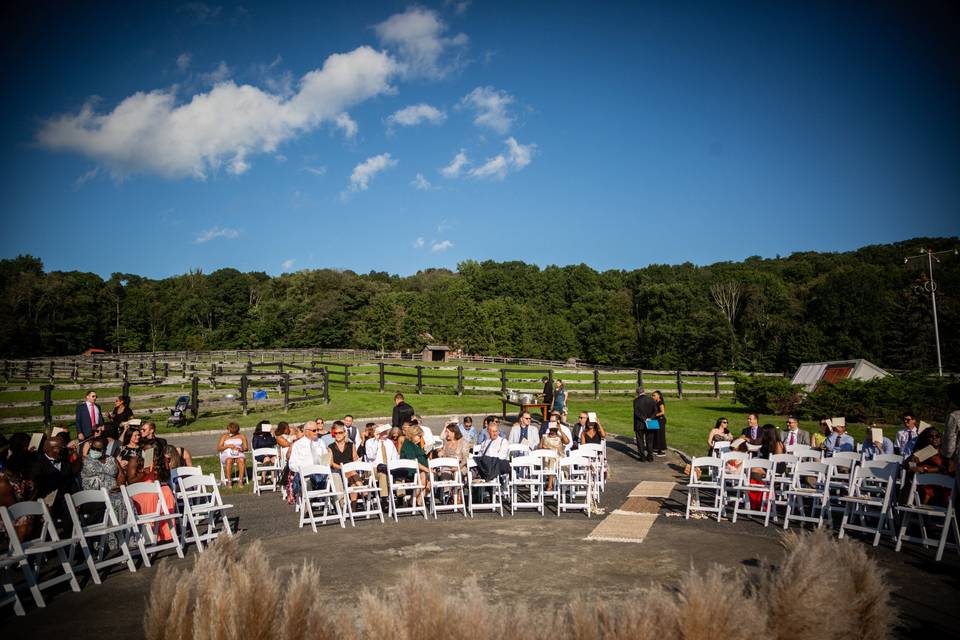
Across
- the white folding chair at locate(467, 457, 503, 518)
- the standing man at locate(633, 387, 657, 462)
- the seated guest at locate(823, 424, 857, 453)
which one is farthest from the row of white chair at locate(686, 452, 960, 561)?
the standing man at locate(633, 387, 657, 462)

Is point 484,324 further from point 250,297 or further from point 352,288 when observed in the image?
point 250,297

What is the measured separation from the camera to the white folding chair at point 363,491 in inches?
382

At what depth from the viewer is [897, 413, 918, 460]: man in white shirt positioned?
11344 millimetres

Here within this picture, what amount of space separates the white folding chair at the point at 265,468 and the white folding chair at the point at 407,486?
345cm

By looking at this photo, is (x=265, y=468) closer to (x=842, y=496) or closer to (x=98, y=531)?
(x=98, y=531)

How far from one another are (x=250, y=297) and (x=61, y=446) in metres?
103

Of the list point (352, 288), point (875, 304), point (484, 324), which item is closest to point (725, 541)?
point (875, 304)

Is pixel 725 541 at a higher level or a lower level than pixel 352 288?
lower

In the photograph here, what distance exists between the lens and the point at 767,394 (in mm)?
22859

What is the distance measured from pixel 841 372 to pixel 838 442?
510 inches

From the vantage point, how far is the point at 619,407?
26188 millimetres

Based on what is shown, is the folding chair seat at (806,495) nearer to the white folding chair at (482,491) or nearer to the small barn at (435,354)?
the white folding chair at (482,491)

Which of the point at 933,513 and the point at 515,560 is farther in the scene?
the point at 933,513

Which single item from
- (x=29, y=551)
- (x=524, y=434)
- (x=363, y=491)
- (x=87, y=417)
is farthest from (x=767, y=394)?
(x=29, y=551)
